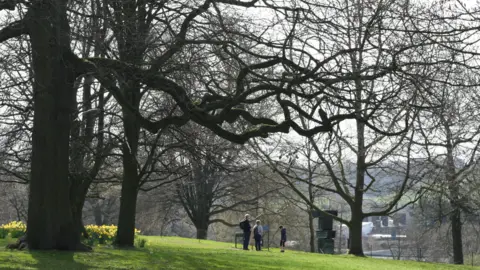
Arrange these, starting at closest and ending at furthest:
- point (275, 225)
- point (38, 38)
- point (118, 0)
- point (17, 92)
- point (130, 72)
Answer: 1. point (118, 0)
2. point (130, 72)
3. point (38, 38)
4. point (17, 92)
5. point (275, 225)

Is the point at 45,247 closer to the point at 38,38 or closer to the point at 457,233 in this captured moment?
the point at 38,38

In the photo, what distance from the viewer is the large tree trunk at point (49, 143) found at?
14.1m

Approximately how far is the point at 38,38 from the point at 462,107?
17710 mm

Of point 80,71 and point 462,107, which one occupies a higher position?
point 462,107


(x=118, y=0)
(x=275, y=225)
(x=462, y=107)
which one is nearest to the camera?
(x=118, y=0)

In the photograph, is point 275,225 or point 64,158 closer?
point 64,158

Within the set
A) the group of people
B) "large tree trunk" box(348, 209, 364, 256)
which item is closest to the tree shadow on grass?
the group of people

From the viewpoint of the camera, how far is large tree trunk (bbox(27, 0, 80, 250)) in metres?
14.1

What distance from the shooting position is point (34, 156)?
1417cm

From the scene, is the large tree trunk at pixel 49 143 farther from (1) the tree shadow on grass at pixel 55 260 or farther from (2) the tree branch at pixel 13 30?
(1) the tree shadow on grass at pixel 55 260

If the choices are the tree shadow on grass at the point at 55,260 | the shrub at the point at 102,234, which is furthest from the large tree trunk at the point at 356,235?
the tree shadow on grass at the point at 55,260

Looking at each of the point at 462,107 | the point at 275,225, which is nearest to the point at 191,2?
the point at 462,107

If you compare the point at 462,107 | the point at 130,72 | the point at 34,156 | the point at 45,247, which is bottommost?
the point at 45,247

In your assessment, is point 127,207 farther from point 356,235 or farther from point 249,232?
point 356,235
